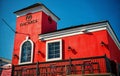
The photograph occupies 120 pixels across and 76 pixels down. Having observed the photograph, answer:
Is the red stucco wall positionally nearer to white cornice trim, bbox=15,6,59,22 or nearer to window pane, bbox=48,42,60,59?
white cornice trim, bbox=15,6,59,22

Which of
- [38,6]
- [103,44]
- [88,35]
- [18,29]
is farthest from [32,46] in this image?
[103,44]

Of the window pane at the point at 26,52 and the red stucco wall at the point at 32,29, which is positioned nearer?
the window pane at the point at 26,52

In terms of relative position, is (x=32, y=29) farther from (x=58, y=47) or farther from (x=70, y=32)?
(x=70, y=32)

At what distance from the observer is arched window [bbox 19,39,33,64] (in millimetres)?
16078

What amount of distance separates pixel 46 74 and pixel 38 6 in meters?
8.07

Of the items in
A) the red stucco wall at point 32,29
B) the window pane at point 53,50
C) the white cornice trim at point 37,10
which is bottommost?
the window pane at point 53,50

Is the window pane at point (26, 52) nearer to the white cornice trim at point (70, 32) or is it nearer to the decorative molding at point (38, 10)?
the white cornice trim at point (70, 32)

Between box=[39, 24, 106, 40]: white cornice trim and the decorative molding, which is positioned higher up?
the decorative molding

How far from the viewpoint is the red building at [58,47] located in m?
11.5

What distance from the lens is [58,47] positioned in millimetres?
14836

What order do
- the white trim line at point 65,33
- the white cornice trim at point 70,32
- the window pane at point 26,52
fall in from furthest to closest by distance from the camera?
the window pane at point 26,52
the white trim line at point 65,33
the white cornice trim at point 70,32

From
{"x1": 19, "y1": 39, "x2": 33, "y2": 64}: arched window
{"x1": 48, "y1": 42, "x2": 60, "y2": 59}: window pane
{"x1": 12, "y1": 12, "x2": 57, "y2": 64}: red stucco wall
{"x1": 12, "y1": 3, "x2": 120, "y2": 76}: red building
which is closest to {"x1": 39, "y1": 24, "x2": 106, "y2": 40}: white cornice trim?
{"x1": 12, "y1": 3, "x2": 120, "y2": 76}: red building

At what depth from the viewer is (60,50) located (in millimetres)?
14547

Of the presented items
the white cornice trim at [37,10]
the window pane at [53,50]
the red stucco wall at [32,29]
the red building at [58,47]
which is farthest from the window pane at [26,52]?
the white cornice trim at [37,10]
